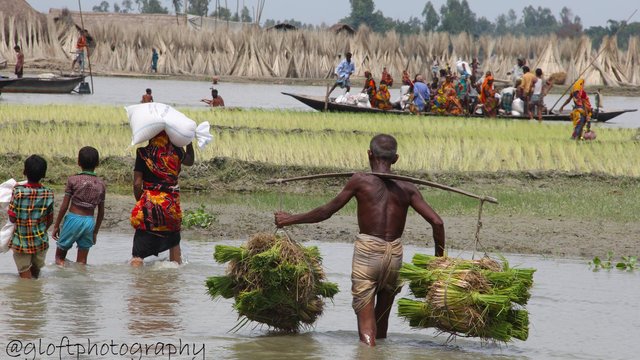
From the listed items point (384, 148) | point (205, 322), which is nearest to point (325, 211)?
point (384, 148)

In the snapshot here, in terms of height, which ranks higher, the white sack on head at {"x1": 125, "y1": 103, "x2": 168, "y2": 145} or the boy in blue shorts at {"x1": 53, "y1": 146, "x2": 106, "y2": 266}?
the white sack on head at {"x1": 125, "y1": 103, "x2": 168, "y2": 145}

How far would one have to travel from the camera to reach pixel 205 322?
24.2 ft

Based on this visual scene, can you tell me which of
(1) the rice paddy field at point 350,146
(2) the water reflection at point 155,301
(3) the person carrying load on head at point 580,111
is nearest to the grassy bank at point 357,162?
(1) the rice paddy field at point 350,146

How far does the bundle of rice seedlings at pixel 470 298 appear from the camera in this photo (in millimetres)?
5992

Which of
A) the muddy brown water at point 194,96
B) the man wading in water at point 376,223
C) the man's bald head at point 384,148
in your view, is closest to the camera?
the man wading in water at point 376,223

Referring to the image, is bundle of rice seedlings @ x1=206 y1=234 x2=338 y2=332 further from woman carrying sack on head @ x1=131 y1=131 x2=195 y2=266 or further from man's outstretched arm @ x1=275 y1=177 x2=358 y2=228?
woman carrying sack on head @ x1=131 y1=131 x2=195 y2=266

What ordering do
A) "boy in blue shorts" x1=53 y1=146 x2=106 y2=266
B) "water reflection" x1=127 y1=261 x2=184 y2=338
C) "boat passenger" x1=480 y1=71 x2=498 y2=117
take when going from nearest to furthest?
"water reflection" x1=127 y1=261 x2=184 y2=338 < "boy in blue shorts" x1=53 y1=146 x2=106 y2=266 < "boat passenger" x1=480 y1=71 x2=498 y2=117

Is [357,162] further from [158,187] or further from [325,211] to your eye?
[325,211]

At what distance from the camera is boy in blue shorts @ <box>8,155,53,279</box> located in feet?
25.4

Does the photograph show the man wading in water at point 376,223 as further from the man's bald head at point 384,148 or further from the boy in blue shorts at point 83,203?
the boy in blue shorts at point 83,203

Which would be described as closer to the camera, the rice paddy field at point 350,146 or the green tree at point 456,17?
the rice paddy field at point 350,146

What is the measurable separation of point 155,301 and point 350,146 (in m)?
8.69

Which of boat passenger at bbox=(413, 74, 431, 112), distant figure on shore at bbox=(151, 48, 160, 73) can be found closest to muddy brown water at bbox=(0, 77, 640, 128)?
distant figure on shore at bbox=(151, 48, 160, 73)

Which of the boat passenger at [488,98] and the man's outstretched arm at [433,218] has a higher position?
the man's outstretched arm at [433,218]
